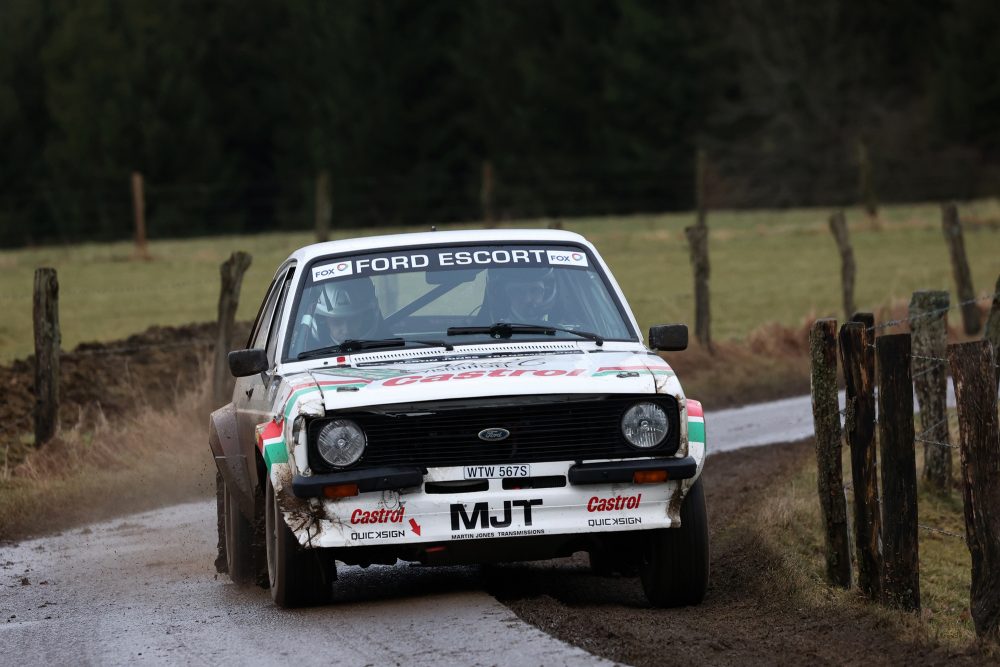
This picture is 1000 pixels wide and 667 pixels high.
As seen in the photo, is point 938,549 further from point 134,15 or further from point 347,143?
point 134,15

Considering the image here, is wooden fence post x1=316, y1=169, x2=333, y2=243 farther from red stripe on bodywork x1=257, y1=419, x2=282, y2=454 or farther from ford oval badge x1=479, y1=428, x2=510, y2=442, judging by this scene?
ford oval badge x1=479, y1=428, x2=510, y2=442

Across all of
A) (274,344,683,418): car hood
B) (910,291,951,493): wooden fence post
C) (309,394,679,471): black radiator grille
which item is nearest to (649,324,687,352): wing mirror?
(274,344,683,418): car hood

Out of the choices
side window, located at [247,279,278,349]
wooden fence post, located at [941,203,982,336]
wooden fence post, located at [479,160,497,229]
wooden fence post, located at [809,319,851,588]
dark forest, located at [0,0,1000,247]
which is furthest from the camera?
dark forest, located at [0,0,1000,247]

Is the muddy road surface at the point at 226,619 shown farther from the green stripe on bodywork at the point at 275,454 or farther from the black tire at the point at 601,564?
the green stripe on bodywork at the point at 275,454

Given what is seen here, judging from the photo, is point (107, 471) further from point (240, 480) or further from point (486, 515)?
point (486, 515)

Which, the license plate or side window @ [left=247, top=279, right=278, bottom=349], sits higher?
side window @ [left=247, top=279, right=278, bottom=349]

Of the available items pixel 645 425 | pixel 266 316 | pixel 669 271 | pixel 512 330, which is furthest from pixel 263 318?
pixel 669 271

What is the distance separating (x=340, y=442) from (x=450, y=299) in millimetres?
1426

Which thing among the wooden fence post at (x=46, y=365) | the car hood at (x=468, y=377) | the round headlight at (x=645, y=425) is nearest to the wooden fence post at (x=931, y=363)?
the car hood at (x=468, y=377)

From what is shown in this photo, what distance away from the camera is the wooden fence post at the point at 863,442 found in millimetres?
7797

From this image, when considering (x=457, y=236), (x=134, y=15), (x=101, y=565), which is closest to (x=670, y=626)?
(x=457, y=236)

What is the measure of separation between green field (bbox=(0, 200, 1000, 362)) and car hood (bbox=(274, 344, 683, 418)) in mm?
13883

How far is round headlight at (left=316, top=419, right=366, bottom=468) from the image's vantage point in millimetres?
7348

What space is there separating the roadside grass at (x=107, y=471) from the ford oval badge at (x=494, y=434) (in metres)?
5.43
